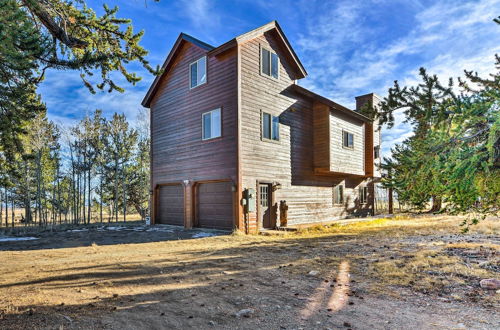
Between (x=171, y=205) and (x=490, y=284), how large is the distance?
567 inches

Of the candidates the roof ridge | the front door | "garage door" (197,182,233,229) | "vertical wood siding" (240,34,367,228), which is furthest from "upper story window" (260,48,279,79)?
"garage door" (197,182,233,229)

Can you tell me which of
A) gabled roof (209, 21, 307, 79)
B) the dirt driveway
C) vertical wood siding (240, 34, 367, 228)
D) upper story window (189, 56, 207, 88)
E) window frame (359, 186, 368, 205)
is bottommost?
the dirt driveway

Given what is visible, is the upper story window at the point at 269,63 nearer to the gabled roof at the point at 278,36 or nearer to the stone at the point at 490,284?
the gabled roof at the point at 278,36

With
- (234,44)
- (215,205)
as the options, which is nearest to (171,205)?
(215,205)

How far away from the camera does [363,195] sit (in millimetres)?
21625

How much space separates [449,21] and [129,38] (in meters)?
11.8

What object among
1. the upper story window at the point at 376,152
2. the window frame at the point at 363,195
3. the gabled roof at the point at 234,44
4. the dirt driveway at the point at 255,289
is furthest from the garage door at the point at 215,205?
the upper story window at the point at 376,152

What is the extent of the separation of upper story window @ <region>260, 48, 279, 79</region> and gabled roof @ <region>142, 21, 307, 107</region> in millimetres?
916

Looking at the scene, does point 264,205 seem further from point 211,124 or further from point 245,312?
point 245,312

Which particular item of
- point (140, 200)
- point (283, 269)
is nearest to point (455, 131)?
point (283, 269)

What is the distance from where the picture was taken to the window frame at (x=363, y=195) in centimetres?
2128

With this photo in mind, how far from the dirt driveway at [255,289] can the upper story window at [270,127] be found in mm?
6973

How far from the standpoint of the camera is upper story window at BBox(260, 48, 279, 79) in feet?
48.3

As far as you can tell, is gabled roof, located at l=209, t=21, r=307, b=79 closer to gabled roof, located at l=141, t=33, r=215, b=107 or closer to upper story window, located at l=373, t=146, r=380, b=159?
gabled roof, located at l=141, t=33, r=215, b=107
